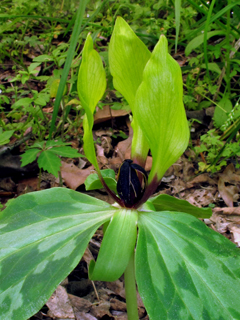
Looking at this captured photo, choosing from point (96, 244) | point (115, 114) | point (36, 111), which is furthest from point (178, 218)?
point (115, 114)

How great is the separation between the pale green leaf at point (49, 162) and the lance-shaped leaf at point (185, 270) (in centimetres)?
67

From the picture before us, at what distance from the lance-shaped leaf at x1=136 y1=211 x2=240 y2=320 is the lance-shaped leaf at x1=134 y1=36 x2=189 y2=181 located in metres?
0.20

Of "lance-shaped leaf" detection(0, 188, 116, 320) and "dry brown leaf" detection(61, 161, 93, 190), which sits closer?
"lance-shaped leaf" detection(0, 188, 116, 320)

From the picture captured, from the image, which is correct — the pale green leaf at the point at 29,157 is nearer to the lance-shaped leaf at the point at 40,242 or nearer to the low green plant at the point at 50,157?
the low green plant at the point at 50,157

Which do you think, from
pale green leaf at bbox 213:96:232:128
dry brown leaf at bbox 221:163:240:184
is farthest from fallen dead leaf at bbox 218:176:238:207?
pale green leaf at bbox 213:96:232:128

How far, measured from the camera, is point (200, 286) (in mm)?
733

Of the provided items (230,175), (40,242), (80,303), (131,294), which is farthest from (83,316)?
(230,175)

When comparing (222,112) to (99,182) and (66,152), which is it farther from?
(99,182)

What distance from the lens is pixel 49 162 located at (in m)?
1.44

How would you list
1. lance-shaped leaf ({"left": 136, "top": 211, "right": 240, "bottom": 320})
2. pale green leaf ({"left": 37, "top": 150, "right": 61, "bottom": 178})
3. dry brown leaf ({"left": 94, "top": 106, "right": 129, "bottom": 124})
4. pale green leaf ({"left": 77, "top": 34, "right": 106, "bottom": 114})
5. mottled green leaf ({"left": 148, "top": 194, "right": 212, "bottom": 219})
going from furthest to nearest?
dry brown leaf ({"left": 94, "top": 106, "right": 129, "bottom": 124}) < pale green leaf ({"left": 37, "top": 150, "right": 61, "bottom": 178}) < mottled green leaf ({"left": 148, "top": 194, "right": 212, "bottom": 219}) < pale green leaf ({"left": 77, "top": 34, "right": 106, "bottom": 114}) < lance-shaped leaf ({"left": 136, "top": 211, "right": 240, "bottom": 320})

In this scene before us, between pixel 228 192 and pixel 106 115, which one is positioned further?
pixel 106 115

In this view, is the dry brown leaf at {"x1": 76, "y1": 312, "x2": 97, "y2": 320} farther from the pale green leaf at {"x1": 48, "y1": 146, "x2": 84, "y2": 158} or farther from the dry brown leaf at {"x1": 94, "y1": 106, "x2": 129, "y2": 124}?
the dry brown leaf at {"x1": 94, "y1": 106, "x2": 129, "y2": 124}

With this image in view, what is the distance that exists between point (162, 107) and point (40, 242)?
19.7 inches

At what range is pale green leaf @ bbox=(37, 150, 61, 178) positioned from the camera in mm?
1408
